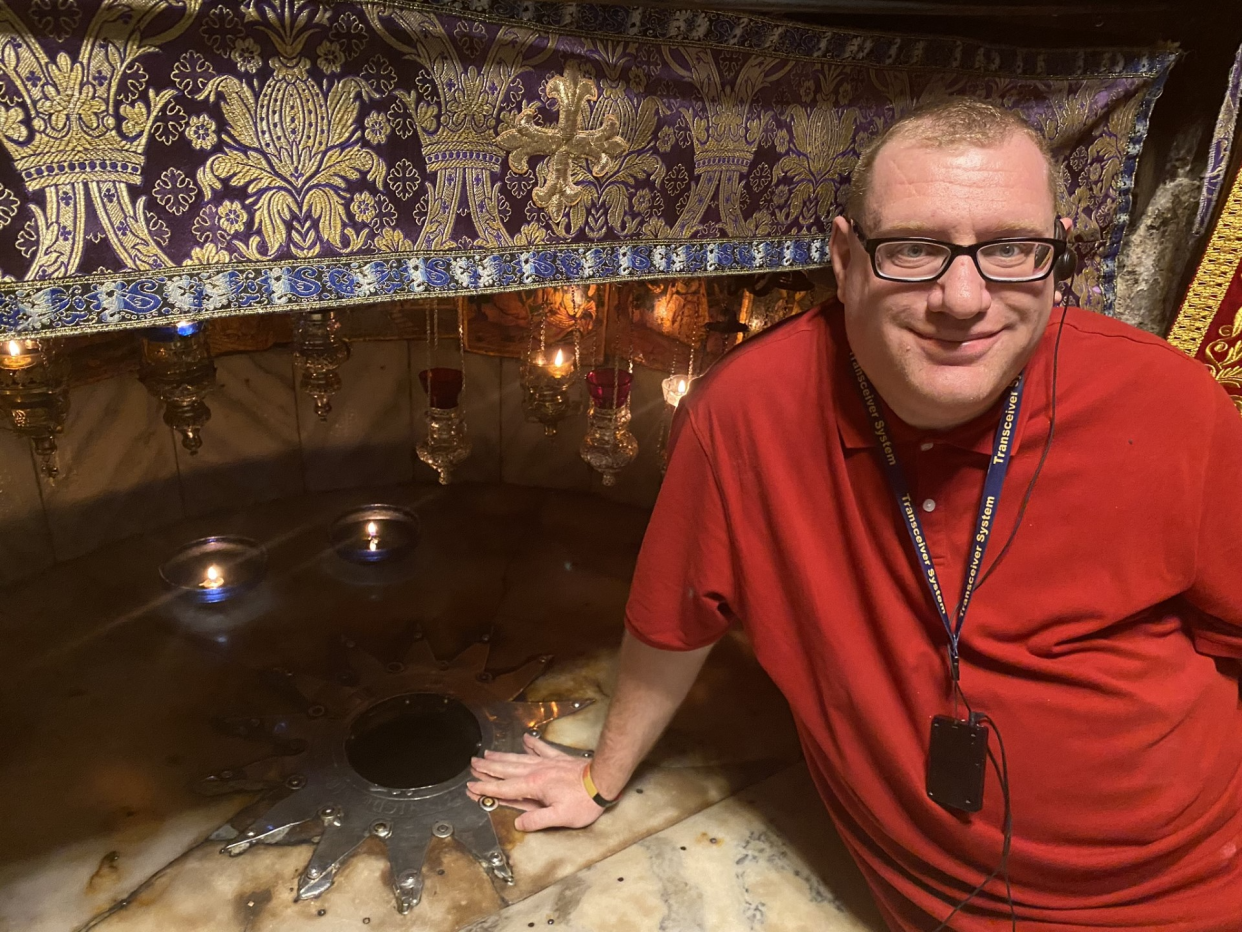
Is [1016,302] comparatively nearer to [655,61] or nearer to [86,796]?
[655,61]

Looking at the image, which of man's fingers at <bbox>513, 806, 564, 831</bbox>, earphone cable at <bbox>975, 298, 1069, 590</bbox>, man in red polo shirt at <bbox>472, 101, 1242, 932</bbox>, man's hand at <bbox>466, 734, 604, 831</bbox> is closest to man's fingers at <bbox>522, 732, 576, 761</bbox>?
man's hand at <bbox>466, 734, 604, 831</bbox>

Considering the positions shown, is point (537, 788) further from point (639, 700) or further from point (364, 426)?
point (364, 426)

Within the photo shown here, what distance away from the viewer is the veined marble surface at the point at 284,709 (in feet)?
4.84

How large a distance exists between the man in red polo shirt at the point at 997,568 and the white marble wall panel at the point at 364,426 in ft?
6.03

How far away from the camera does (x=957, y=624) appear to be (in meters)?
1.20

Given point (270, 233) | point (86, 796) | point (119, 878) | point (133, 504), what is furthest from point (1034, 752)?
point (133, 504)

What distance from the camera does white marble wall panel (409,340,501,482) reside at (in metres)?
2.94

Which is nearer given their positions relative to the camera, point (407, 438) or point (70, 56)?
point (70, 56)

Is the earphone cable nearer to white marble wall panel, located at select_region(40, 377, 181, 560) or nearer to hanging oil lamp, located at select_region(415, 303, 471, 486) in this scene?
hanging oil lamp, located at select_region(415, 303, 471, 486)

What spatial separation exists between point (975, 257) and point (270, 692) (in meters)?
1.76

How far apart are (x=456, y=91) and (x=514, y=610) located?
1.60 metres

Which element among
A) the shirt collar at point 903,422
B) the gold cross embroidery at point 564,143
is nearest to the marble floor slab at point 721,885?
the shirt collar at point 903,422

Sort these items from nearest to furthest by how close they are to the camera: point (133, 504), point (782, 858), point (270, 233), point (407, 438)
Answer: point (270, 233) → point (782, 858) → point (133, 504) → point (407, 438)

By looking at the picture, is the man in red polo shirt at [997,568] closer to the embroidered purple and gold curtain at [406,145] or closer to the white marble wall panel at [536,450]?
the embroidered purple and gold curtain at [406,145]
